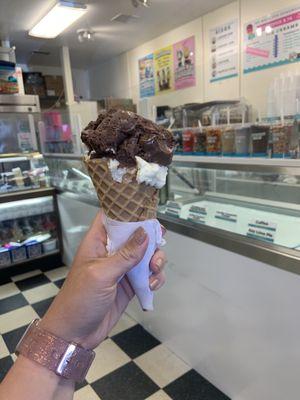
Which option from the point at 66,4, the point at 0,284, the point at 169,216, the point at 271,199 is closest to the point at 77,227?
the point at 0,284

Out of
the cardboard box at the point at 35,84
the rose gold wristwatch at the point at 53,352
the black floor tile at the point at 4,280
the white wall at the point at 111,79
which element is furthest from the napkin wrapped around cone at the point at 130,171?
the cardboard box at the point at 35,84

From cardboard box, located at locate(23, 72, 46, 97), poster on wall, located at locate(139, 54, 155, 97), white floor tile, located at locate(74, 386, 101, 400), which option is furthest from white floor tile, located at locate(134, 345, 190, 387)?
cardboard box, located at locate(23, 72, 46, 97)

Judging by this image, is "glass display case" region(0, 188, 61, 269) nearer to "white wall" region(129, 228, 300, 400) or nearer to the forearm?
"white wall" region(129, 228, 300, 400)

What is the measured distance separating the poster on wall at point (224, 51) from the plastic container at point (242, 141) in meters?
2.09

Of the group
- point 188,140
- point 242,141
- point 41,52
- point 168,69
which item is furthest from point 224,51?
point 41,52

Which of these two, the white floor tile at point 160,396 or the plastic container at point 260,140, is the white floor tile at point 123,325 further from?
the plastic container at point 260,140

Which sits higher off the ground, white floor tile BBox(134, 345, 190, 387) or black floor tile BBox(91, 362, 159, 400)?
white floor tile BBox(134, 345, 190, 387)

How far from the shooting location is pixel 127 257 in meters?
0.77

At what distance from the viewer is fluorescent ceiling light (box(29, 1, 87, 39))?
2.93m

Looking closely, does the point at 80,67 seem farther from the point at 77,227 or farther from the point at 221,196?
the point at 221,196

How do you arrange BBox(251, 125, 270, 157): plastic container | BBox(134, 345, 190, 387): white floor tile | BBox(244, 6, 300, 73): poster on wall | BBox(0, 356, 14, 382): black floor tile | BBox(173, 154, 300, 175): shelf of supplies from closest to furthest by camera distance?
BBox(173, 154, 300, 175): shelf of supplies → BBox(251, 125, 270, 157): plastic container → BBox(134, 345, 190, 387): white floor tile → BBox(0, 356, 14, 382): black floor tile → BBox(244, 6, 300, 73): poster on wall

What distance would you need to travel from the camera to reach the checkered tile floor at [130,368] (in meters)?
1.65

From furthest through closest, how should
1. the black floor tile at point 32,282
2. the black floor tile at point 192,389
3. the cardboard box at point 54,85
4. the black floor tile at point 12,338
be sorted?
the cardboard box at point 54,85, the black floor tile at point 32,282, the black floor tile at point 12,338, the black floor tile at point 192,389

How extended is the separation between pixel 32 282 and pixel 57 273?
263 mm
